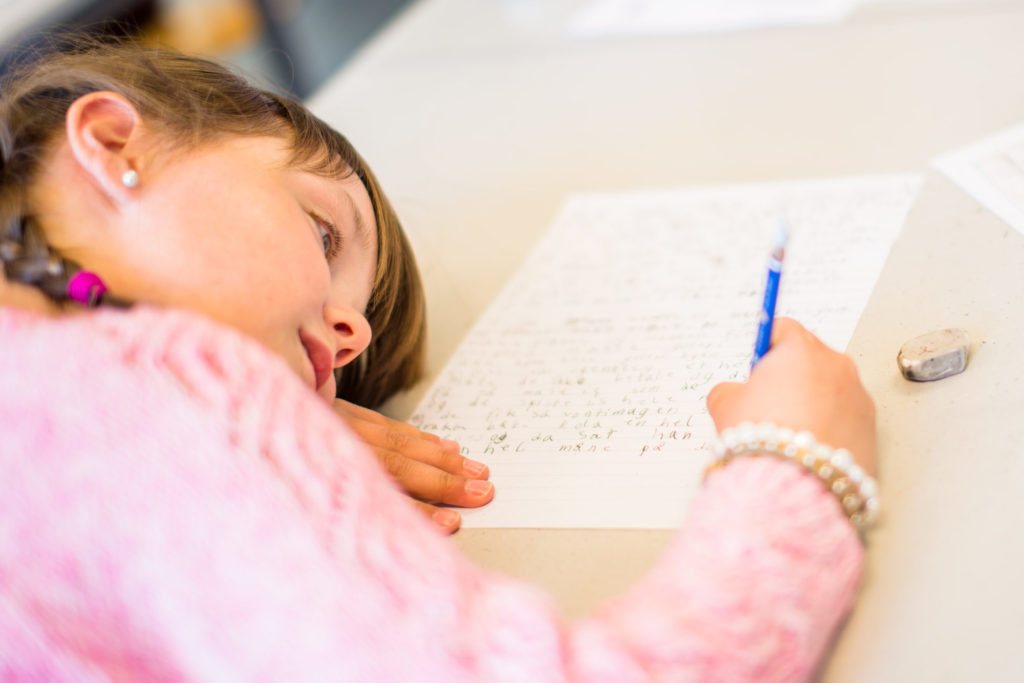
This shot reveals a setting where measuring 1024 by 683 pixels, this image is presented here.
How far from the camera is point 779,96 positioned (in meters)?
1.17

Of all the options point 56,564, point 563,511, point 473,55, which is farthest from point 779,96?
point 56,564

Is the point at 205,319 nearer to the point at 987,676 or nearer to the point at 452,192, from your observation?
the point at 987,676

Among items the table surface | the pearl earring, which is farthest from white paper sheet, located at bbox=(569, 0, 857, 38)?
the pearl earring

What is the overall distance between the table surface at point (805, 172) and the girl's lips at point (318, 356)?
153mm

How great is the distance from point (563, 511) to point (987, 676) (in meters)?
0.28

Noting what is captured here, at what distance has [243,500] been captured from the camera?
1.50 feet

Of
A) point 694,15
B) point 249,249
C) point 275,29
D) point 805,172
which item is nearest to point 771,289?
point 249,249

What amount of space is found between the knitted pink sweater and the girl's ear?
128 mm

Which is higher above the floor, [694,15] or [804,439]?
[694,15]

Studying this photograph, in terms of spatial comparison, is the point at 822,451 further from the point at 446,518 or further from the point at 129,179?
the point at 129,179

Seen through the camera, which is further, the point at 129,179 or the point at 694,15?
the point at 694,15

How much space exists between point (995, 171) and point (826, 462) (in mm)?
472

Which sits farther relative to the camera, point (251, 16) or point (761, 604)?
point (251, 16)

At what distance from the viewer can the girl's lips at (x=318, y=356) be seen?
0.65 meters
